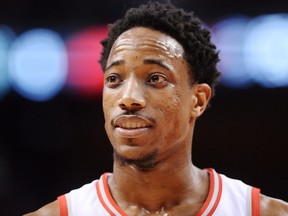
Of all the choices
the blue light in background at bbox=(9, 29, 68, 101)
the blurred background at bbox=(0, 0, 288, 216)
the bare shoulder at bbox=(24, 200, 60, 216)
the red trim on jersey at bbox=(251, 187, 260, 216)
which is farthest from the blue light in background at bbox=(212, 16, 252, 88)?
the bare shoulder at bbox=(24, 200, 60, 216)

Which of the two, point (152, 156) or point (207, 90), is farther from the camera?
point (207, 90)

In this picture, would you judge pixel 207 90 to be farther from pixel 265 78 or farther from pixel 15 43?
pixel 15 43

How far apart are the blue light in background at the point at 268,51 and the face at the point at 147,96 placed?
2.35 metres

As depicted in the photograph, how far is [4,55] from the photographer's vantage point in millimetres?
4863

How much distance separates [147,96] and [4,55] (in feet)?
9.03

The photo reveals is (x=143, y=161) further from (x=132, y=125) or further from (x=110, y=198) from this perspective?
(x=110, y=198)

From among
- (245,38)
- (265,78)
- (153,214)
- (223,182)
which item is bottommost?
(153,214)

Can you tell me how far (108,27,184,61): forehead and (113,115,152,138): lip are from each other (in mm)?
298

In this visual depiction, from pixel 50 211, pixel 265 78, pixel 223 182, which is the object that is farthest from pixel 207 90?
pixel 265 78

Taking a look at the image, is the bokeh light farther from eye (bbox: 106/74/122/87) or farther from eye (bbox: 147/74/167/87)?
eye (bbox: 147/74/167/87)

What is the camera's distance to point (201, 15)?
490 centimetres

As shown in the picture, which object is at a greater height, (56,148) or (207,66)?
(56,148)

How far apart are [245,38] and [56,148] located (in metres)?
1.82

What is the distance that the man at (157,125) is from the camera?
7.83ft
